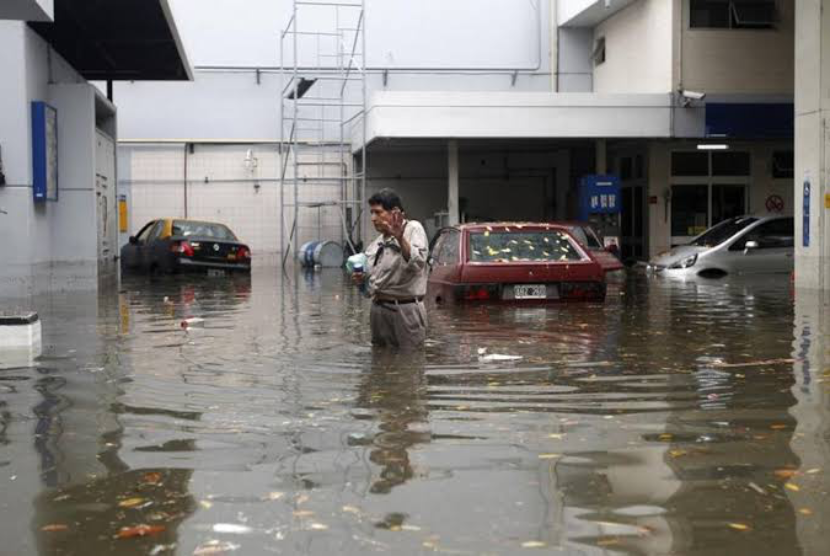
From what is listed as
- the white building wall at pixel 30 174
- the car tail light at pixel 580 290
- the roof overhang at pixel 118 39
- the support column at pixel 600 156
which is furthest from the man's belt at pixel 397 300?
the support column at pixel 600 156

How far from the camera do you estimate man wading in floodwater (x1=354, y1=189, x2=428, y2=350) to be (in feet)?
29.7

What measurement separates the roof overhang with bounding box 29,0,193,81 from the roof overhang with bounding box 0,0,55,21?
7.32 m

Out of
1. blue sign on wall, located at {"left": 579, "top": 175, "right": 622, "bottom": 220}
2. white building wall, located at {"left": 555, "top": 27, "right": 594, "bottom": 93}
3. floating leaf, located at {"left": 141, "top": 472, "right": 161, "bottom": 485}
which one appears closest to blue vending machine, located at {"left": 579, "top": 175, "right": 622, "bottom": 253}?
blue sign on wall, located at {"left": 579, "top": 175, "right": 622, "bottom": 220}

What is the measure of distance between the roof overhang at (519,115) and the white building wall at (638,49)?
3.54 feet

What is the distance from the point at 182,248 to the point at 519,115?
8.30 meters

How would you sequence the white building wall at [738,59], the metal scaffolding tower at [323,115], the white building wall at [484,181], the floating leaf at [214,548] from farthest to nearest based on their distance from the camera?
the white building wall at [484,181] → the metal scaffolding tower at [323,115] → the white building wall at [738,59] → the floating leaf at [214,548]

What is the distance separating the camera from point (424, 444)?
6141mm

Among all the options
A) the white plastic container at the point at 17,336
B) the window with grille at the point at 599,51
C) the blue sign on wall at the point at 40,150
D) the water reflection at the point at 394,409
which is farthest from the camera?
the window with grille at the point at 599,51

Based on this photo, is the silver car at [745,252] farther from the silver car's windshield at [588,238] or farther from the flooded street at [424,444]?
the flooded street at [424,444]

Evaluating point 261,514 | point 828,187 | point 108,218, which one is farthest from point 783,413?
point 108,218

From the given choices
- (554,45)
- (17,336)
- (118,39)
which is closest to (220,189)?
(554,45)

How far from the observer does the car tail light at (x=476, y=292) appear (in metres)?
13.8

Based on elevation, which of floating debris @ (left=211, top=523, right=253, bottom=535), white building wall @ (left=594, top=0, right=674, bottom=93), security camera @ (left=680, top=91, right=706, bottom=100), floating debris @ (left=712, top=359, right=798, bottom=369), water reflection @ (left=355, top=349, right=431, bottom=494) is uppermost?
white building wall @ (left=594, top=0, right=674, bottom=93)

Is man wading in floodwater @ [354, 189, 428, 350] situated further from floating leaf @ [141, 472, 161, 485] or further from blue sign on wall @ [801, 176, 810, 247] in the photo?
blue sign on wall @ [801, 176, 810, 247]
